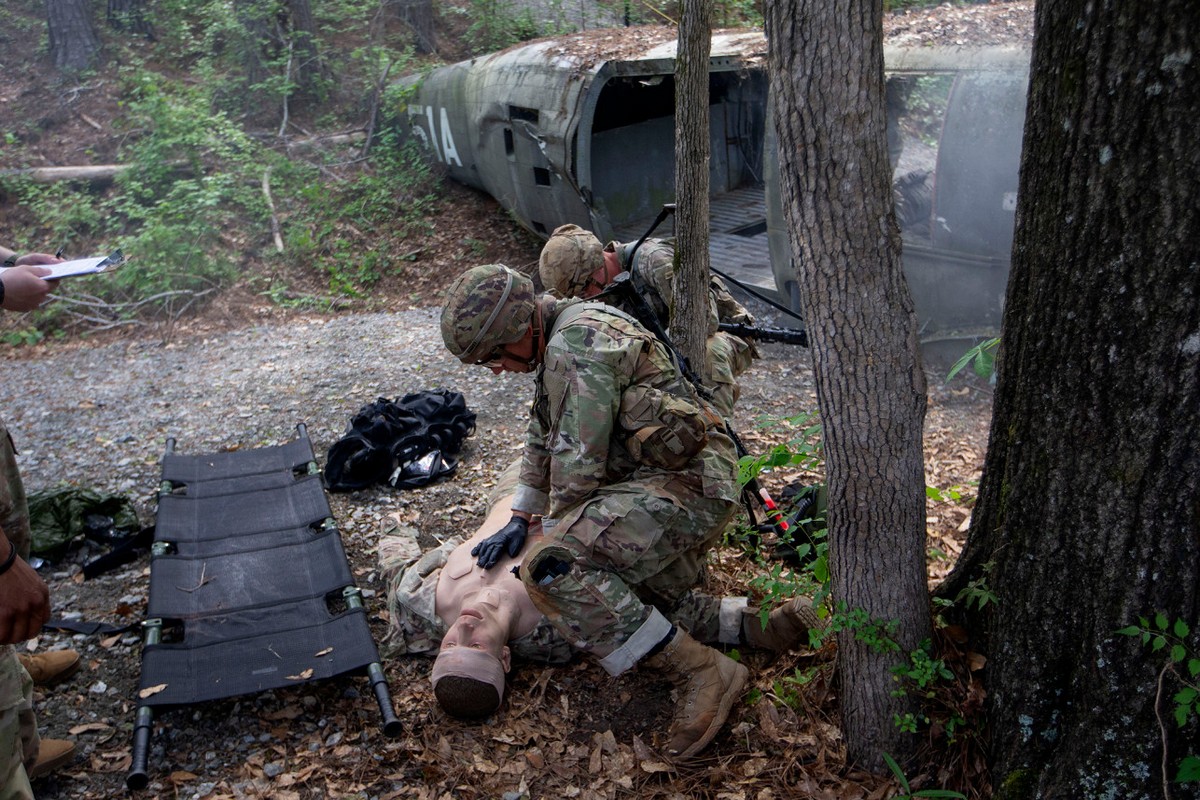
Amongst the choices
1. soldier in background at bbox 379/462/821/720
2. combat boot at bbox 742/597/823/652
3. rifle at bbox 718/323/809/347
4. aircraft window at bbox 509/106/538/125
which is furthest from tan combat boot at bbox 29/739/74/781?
aircraft window at bbox 509/106/538/125

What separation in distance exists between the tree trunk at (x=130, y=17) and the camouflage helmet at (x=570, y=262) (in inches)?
571

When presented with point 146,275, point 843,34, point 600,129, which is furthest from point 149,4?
point 843,34

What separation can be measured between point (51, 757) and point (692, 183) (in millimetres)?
3468

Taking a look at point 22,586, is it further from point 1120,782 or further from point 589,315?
point 1120,782

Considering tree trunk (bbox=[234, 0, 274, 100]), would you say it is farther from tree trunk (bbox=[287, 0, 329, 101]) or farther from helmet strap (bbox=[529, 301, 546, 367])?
helmet strap (bbox=[529, 301, 546, 367])

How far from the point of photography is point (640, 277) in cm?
537

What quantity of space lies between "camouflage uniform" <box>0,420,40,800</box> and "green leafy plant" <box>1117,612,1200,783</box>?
3.13 metres

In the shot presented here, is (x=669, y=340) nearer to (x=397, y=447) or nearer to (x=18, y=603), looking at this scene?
(x=397, y=447)

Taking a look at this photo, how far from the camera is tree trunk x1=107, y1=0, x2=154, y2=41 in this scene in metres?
16.5

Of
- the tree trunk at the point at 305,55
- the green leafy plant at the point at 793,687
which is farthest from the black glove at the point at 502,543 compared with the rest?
the tree trunk at the point at 305,55

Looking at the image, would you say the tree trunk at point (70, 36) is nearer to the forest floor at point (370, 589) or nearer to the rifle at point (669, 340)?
the forest floor at point (370, 589)

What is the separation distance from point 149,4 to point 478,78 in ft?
32.6

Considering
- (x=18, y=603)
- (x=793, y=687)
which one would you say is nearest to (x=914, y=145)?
(x=793, y=687)

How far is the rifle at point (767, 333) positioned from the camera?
4664mm
